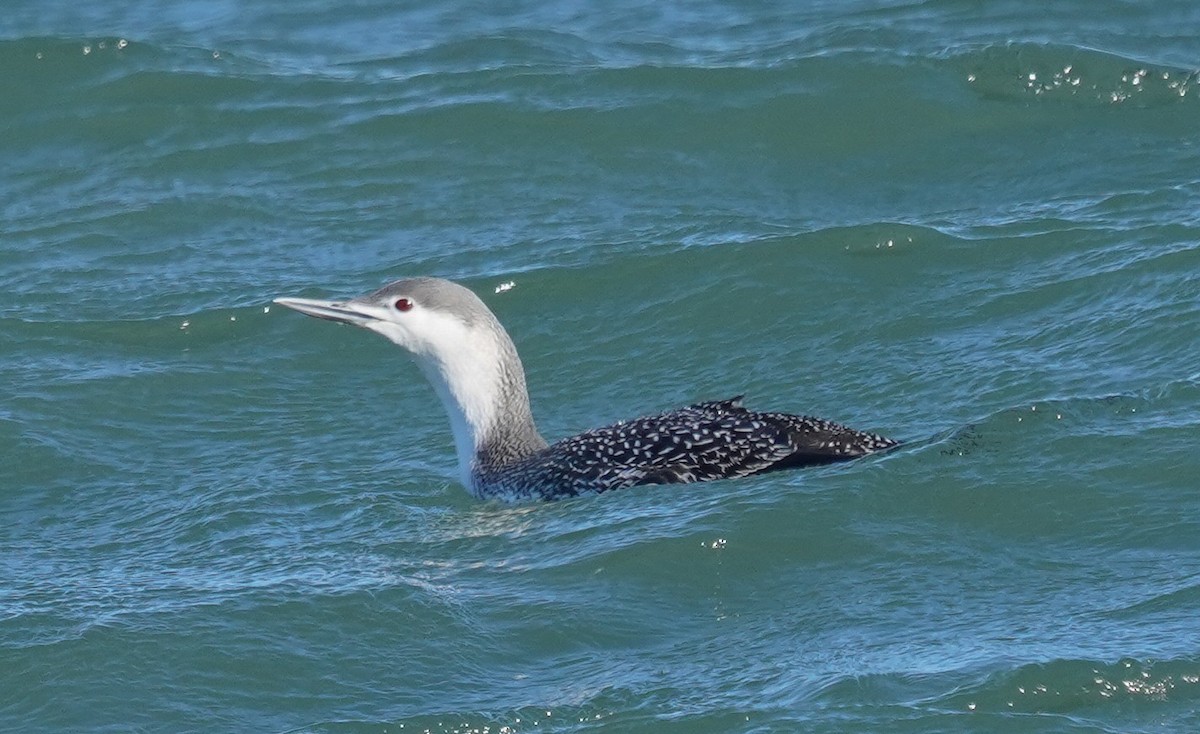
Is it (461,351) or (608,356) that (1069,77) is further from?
(461,351)

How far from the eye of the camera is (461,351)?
328 inches

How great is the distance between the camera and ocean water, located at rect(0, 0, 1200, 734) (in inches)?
244

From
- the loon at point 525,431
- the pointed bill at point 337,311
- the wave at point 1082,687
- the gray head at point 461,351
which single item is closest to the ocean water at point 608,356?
the wave at point 1082,687

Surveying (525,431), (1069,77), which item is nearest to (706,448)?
(525,431)

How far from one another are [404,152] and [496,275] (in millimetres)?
2097

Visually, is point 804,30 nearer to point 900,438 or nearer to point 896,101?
point 896,101

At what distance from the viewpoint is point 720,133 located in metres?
11.9

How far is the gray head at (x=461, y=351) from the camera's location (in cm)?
820

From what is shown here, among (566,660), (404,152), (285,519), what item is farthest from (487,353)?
(404,152)

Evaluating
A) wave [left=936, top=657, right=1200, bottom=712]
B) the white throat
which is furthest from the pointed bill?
wave [left=936, top=657, right=1200, bottom=712]

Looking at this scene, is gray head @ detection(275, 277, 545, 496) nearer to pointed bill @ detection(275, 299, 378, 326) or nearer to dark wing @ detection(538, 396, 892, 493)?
pointed bill @ detection(275, 299, 378, 326)

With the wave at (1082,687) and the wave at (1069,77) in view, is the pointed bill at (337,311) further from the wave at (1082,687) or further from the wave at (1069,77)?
the wave at (1069,77)

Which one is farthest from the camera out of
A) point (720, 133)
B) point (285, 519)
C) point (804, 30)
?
point (804, 30)

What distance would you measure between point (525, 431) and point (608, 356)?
1293mm
